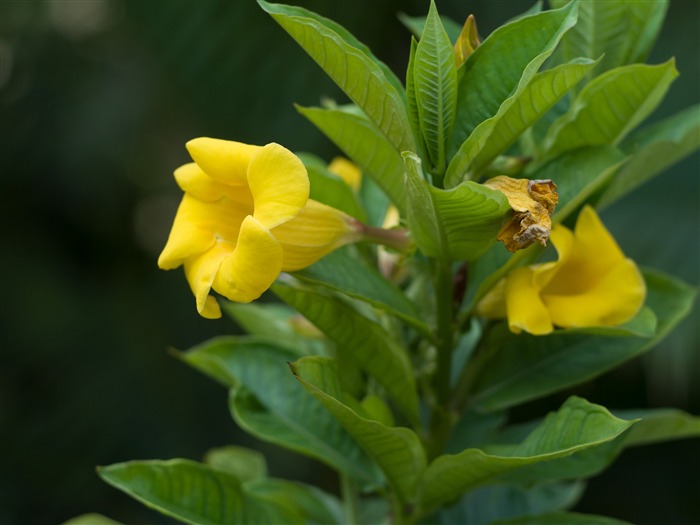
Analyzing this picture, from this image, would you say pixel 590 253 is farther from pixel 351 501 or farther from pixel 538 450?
pixel 351 501

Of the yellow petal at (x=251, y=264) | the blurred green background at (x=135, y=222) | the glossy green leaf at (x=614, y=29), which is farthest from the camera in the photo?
the blurred green background at (x=135, y=222)

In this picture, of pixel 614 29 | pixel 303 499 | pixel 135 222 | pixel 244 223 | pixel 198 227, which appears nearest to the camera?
pixel 244 223

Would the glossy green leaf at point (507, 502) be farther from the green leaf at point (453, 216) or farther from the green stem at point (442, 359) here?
the green leaf at point (453, 216)

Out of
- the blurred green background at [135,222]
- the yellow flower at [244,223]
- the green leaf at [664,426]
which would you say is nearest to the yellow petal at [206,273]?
the yellow flower at [244,223]

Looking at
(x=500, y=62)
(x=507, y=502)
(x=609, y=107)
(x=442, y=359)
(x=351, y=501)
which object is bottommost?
(x=507, y=502)

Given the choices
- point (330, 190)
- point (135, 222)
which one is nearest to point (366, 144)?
point (330, 190)

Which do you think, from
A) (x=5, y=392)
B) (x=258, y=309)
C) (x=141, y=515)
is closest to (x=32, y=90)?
(x=5, y=392)
